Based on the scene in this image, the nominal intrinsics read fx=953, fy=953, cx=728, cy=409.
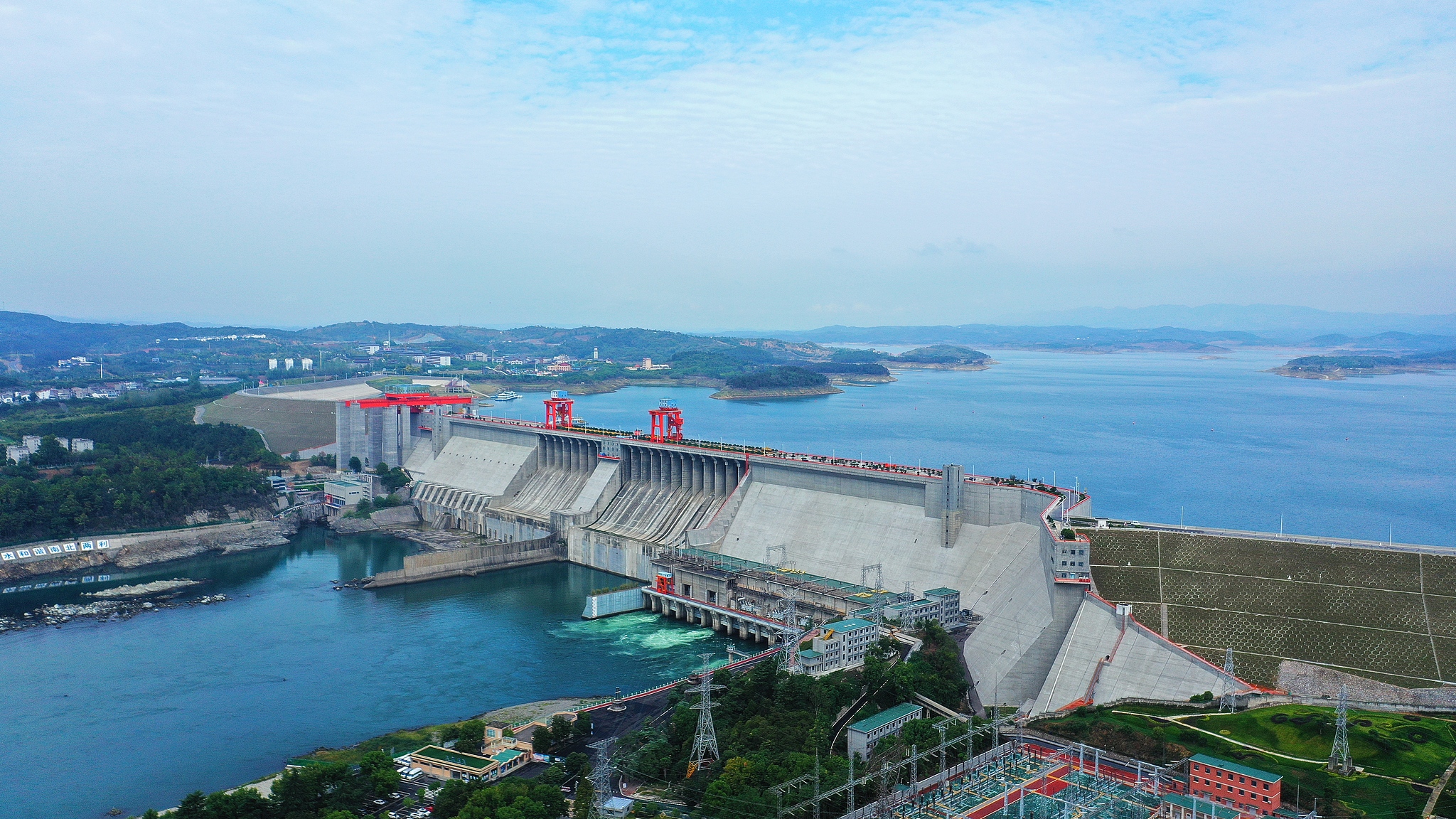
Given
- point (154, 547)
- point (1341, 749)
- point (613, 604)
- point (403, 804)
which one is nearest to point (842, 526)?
point (613, 604)

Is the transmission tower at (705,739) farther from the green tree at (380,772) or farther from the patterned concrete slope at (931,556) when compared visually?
the patterned concrete slope at (931,556)

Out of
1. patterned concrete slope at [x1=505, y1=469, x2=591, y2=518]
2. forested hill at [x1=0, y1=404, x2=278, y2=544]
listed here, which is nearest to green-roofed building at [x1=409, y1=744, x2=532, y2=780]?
patterned concrete slope at [x1=505, y1=469, x2=591, y2=518]

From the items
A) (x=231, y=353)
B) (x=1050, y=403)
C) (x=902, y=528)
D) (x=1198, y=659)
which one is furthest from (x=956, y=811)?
(x=231, y=353)

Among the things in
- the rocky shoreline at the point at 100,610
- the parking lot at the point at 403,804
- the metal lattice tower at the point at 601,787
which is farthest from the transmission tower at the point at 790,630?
the rocky shoreline at the point at 100,610

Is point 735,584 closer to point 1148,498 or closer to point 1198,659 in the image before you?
point 1198,659

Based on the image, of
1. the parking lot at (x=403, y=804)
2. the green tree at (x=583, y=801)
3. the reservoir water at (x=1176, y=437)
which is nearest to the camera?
the green tree at (x=583, y=801)

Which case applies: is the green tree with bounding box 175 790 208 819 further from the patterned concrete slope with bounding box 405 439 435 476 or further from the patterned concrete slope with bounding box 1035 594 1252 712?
the patterned concrete slope with bounding box 405 439 435 476
